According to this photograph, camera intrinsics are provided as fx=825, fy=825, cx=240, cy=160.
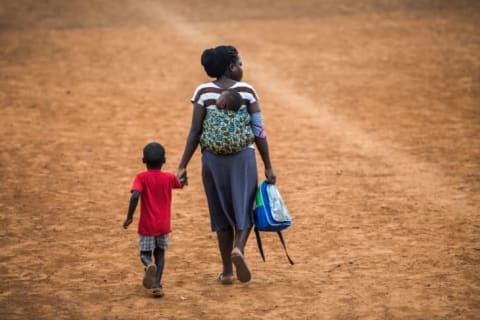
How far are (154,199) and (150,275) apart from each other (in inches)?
22.5

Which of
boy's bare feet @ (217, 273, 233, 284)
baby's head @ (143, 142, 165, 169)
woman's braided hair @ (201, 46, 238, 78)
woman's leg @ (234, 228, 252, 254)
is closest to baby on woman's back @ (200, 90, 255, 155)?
woman's braided hair @ (201, 46, 238, 78)

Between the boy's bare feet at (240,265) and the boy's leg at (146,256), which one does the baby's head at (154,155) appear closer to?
the boy's leg at (146,256)

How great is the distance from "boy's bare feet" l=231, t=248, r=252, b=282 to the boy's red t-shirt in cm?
58

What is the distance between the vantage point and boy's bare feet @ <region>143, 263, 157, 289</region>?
6.11 meters

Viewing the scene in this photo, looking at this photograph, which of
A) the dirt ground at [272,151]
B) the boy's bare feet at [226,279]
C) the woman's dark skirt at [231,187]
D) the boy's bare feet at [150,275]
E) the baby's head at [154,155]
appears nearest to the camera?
the boy's bare feet at [150,275]

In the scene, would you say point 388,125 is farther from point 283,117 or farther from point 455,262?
point 455,262

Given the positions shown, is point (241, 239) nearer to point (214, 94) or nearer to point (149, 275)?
point (149, 275)

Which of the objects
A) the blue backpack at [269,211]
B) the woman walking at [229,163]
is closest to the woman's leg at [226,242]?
the woman walking at [229,163]

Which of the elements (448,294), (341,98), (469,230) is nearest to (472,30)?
(341,98)

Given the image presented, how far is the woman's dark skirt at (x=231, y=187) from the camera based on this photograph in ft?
20.8

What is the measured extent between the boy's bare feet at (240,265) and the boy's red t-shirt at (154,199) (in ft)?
1.89

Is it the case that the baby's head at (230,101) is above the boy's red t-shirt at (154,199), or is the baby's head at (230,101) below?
above

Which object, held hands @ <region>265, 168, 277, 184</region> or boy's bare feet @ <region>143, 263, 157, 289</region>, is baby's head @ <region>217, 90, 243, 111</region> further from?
boy's bare feet @ <region>143, 263, 157, 289</region>

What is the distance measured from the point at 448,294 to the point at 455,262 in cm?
88
